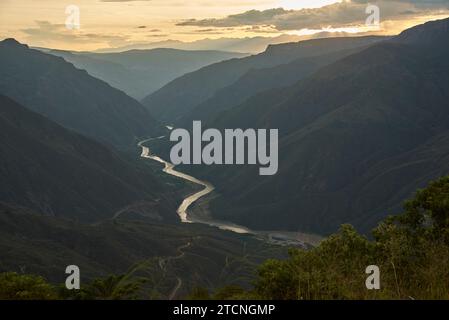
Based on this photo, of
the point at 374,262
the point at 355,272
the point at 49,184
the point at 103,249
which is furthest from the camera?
the point at 49,184

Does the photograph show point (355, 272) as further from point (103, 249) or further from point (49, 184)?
point (49, 184)

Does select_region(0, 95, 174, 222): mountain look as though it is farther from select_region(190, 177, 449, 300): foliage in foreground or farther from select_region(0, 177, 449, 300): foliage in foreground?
select_region(190, 177, 449, 300): foliage in foreground

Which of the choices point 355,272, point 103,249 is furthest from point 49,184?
point 355,272

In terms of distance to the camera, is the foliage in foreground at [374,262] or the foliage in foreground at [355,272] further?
the foliage in foreground at [355,272]

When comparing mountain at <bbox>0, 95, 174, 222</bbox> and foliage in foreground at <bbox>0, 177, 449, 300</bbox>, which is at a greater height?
mountain at <bbox>0, 95, 174, 222</bbox>

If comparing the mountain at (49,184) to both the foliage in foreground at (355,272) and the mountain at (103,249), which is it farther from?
the foliage in foreground at (355,272)

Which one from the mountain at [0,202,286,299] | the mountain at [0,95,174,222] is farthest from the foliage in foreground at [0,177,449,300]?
the mountain at [0,95,174,222]

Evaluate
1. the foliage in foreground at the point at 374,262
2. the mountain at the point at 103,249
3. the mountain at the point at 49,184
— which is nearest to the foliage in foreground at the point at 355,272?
the foliage in foreground at the point at 374,262
